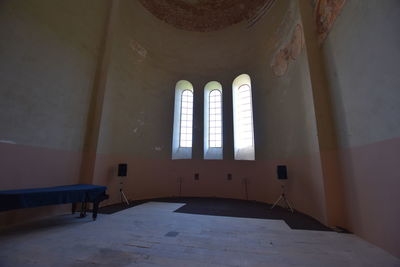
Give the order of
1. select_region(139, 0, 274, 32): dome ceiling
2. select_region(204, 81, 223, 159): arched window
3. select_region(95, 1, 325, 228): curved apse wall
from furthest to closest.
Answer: select_region(204, 81, 223, 159): arched window → select_region(139, 0, 274, 32): dome ceiling → select_region(95, 1, 325, 228): curved apse wall

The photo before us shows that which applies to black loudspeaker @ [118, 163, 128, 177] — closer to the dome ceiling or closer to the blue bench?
the blue bench

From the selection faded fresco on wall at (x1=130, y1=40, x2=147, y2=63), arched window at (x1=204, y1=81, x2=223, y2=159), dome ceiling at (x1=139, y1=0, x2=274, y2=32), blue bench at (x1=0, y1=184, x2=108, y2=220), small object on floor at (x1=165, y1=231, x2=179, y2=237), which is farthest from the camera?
arched window at (x1=204, y1=81, x2=223, y2=159)

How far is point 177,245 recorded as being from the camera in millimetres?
2379

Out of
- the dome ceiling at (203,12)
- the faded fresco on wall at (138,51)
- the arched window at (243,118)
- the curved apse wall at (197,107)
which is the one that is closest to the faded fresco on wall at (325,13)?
the curved apse wall at (197,107)

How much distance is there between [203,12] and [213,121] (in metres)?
4.77

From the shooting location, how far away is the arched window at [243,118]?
6.64 m

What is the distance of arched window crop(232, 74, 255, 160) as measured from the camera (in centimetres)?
664

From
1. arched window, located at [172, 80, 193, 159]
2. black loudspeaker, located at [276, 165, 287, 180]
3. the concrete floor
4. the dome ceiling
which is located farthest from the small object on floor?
the dome ceiling

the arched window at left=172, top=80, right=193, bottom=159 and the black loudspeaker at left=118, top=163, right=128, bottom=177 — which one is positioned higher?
the arched window at left=172, top=80, right=193, bottom=159

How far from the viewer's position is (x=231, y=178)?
6520mm

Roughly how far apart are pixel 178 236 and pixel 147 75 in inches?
229

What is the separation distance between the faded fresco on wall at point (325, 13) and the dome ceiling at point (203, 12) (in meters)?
3.48

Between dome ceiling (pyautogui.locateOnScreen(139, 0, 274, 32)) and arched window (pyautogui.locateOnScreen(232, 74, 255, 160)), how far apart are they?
2.57 meters

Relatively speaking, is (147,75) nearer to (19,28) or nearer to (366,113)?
(19,28)
